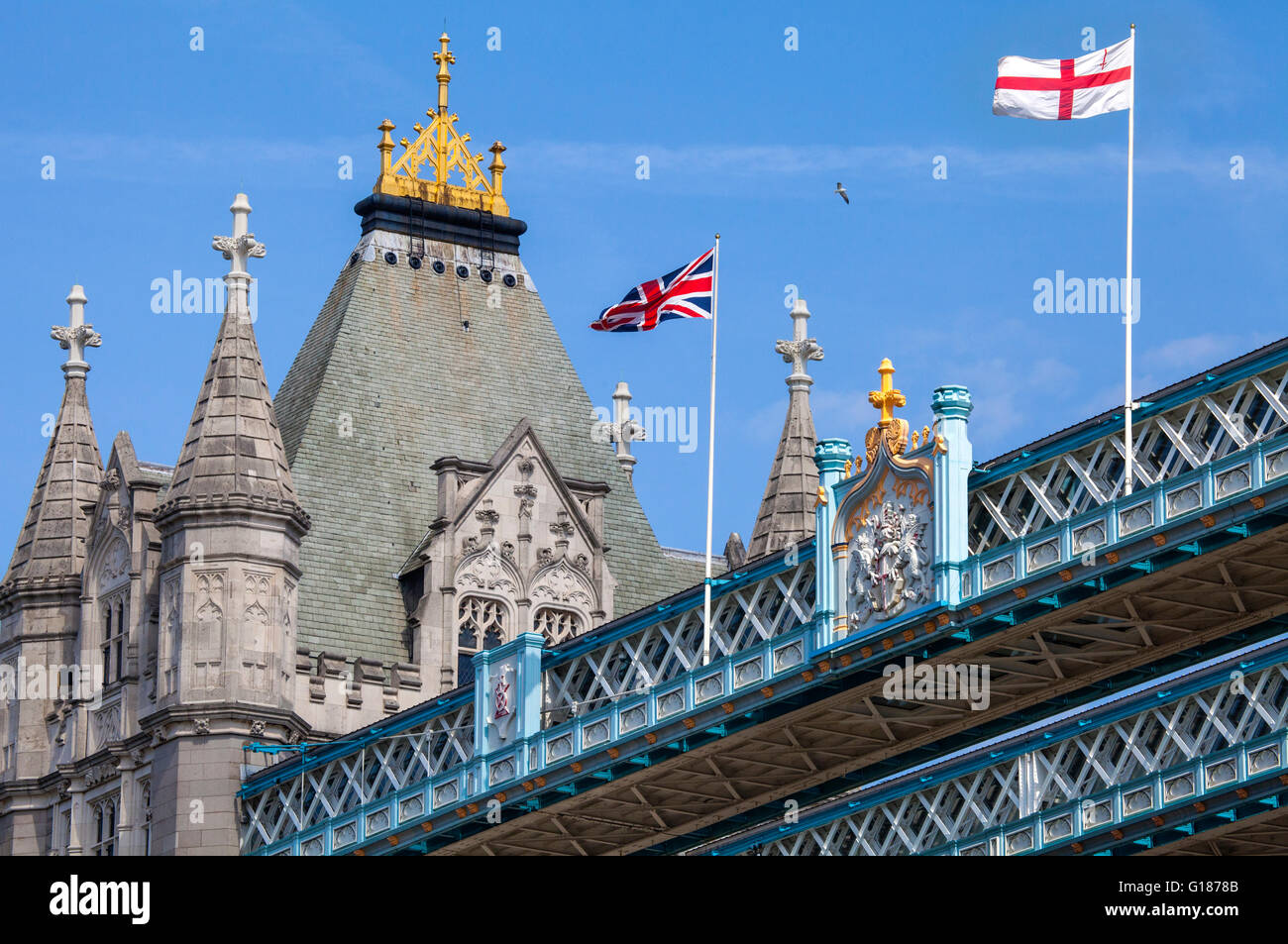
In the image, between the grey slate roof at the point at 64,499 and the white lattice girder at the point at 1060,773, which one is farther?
the grey slate roof at the point at 64,499

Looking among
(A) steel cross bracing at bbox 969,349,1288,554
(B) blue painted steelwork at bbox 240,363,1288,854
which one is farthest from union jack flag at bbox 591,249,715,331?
(A) steel cross bracing at bbox 969,349,1288,554

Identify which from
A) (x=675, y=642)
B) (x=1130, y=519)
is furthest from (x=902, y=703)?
(x=1130, y=519)

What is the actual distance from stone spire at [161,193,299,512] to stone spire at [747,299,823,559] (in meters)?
14.6

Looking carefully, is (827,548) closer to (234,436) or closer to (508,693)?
(508,693)

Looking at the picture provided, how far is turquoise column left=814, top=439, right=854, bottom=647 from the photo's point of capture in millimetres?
63969

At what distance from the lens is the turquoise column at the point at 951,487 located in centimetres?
6112

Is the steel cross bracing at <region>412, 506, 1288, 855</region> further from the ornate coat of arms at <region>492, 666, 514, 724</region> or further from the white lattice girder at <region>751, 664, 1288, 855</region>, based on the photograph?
the white lattice girder at <region>751, 664, 1288, 855</region>

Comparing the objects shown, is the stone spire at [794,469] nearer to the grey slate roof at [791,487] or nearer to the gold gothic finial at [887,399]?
the grey slate roof at [791,487]

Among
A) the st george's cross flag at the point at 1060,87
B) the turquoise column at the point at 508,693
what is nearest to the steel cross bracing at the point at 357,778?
the turquoise column at the point at 508,693

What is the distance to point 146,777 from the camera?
8006 centimetres

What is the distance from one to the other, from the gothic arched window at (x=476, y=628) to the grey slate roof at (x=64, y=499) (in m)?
10.1
